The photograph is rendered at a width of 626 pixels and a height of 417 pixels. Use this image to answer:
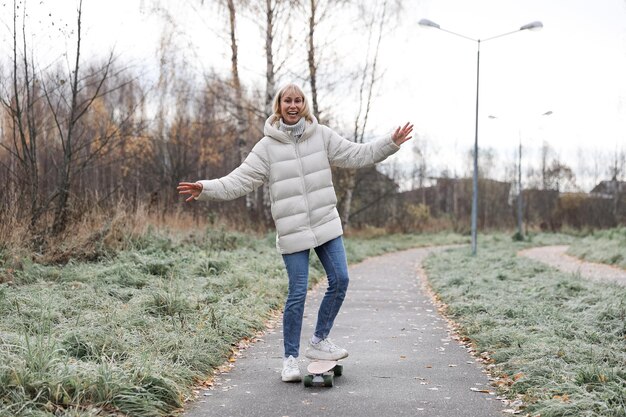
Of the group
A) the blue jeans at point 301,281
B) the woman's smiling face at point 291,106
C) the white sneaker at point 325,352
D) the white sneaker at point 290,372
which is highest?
the woman's smiling face at point 291,106

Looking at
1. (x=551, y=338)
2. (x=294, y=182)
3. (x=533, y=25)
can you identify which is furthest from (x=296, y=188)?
(x=533, y=25)

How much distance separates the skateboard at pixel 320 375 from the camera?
4.86 m

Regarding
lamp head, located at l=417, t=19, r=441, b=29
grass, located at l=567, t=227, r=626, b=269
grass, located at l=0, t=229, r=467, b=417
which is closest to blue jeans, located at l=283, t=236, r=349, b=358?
grass, located at l=0, t=229, r=467, b=417

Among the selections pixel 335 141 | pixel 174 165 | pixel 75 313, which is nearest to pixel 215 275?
pixel 75 313

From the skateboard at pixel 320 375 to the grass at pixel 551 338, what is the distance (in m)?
1.30

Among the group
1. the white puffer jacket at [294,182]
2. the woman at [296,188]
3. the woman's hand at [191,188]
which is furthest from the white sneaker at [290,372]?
the woman's hand at [191,188]

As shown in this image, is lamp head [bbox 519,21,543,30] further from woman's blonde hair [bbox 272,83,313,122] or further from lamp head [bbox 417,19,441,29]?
woman's blonde hair [bbox 272,83,313,122]

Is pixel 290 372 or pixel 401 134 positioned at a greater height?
pixel 401 134

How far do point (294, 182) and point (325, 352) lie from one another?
141cm

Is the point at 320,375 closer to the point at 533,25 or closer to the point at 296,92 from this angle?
the point at 296,92

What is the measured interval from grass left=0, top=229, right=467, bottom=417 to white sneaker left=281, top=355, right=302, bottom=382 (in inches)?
26.4

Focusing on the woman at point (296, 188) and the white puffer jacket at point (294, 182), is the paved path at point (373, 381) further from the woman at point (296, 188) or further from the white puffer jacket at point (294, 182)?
the white puffer jacket at point (294, 182)

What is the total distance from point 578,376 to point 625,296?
16.0 feet

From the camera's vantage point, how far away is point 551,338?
6031mm
